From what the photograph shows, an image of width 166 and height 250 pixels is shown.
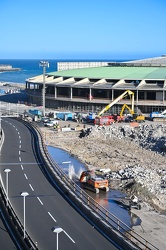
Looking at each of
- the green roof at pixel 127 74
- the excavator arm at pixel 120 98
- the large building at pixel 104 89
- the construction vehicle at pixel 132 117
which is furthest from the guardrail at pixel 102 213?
the green roof at pixel 127 74

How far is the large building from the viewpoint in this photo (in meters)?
78.9

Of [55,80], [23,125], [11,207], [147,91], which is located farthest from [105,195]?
[55,80]

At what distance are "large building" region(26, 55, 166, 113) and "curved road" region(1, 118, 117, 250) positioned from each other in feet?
119

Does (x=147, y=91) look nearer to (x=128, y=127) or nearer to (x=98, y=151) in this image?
(x=128, y=127)

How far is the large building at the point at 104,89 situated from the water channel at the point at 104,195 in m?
26.7

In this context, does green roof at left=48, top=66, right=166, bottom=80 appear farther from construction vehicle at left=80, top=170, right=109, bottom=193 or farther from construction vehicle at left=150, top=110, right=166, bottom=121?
construction vehicle at left=80, top=170, right=109, bottom=193

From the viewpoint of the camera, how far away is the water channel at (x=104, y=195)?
32.9 m

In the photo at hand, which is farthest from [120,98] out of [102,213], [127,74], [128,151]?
[102,213]

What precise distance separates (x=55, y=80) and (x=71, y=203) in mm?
62376

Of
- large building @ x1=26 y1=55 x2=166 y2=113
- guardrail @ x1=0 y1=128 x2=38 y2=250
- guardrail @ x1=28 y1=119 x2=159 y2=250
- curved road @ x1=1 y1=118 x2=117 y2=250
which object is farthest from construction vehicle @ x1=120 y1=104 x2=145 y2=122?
guardrail @ x1=0 y1=128 x2=38 y2=250

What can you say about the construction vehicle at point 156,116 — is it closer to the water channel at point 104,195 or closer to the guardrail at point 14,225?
the water channel at point 104,195

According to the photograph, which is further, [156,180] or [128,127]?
[128,127]

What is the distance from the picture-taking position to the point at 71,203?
31391 millimetres

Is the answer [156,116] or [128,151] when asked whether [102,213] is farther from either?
[156,116]
